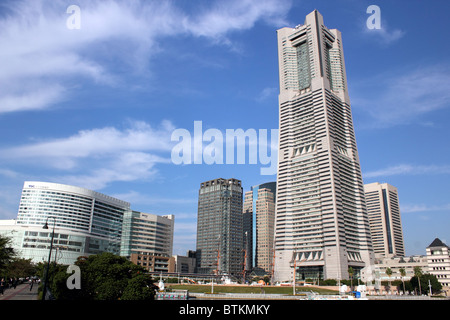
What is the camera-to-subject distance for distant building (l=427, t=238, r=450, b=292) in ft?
479

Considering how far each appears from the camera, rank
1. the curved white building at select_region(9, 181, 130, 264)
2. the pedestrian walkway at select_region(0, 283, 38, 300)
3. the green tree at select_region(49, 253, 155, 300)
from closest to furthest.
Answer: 1. the green tree at select_region(49, 253, 155, 300)
2. the pedestrian walkway at select_region(0, 283, 38, 300)
3. the curved white building at select_region(9, 181, 130, 264)

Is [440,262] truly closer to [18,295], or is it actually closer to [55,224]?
[18,295]

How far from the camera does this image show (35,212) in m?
178

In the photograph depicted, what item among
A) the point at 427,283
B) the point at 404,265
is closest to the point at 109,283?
the point at 427,283

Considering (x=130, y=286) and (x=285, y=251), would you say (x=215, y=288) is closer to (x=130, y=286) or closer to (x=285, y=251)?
(x=130, y=286)

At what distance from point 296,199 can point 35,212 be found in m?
143

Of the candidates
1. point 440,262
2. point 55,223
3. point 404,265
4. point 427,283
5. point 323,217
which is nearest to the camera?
point 427,283

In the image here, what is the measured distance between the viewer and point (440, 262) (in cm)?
15012

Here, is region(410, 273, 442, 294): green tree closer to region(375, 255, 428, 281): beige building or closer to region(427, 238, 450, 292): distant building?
region(427, 238, 450, 292): distant building

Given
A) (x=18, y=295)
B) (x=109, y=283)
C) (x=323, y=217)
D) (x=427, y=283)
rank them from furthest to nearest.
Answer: (x=323, y=217) < (x=427, y=283) < (x=18, y=295) < (x=109, y=283)

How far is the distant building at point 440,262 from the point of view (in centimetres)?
14588

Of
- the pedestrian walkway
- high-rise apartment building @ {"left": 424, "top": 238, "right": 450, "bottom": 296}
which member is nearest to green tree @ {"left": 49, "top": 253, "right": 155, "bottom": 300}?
the pedestrian walkway
